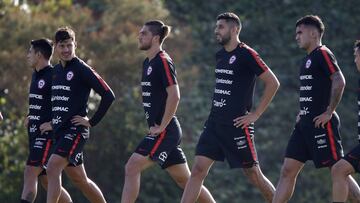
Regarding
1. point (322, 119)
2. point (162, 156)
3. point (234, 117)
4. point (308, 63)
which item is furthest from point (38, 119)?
point (322, 119)

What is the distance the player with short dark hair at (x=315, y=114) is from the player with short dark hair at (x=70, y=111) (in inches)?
83.1

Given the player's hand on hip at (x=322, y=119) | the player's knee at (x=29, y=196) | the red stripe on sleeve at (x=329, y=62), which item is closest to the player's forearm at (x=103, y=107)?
the player's knee at (x=29, y=196)

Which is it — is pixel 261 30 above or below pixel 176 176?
above

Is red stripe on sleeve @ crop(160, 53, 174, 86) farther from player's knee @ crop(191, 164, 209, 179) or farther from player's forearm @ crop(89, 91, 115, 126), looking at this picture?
player's knee @ crop(191, 164, 209, 179)

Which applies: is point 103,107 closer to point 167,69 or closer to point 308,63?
point 167,69

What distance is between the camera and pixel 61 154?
12531 mm

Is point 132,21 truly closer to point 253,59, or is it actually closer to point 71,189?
point 71,189

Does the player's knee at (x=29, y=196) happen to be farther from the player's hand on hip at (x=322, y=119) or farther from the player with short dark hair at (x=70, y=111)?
the player's hand on hip at (x=322, y=119)

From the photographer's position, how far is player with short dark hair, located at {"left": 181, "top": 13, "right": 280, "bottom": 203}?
12.6 m

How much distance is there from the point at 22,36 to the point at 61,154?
922cm

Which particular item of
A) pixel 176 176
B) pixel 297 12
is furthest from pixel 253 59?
pixel 297 12

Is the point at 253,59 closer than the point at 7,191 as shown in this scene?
Yes

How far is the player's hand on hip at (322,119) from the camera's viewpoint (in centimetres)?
1212

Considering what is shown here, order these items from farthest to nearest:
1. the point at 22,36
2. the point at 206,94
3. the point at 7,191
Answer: the point at 206,94
the point at 22,36
the point at 7,191
